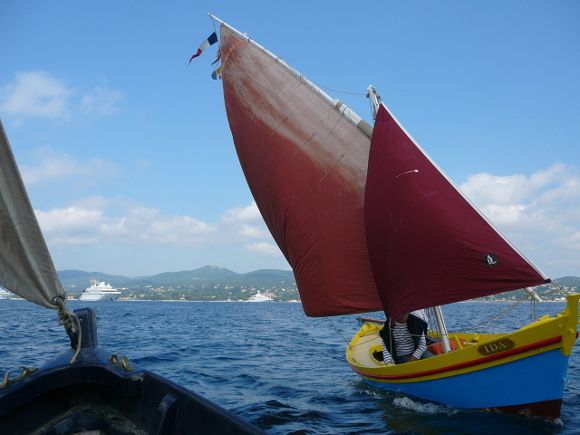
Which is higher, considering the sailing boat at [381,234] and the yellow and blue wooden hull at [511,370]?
the sailing boat at [381,234]

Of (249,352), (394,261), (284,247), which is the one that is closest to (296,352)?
(249,352)

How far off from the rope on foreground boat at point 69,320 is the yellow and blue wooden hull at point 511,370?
278 inches

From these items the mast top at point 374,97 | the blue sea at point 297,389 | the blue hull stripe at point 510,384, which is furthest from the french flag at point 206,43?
the blue hull stripe at point 510,384

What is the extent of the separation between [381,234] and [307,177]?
2575 mm

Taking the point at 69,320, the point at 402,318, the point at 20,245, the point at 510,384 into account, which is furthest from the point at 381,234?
the point at 20,245

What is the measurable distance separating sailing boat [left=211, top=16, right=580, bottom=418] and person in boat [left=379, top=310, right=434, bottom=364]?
0.47 metres

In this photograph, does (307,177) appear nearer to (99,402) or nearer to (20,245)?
(99,402)

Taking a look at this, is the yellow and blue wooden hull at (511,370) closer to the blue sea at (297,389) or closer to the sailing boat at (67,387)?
the blue sea at (297,389)

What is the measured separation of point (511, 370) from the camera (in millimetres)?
8461

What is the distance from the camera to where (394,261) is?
9.59 meters

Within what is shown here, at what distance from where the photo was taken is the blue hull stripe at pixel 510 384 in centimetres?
814

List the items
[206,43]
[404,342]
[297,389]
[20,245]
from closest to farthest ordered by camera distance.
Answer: [20,245] < [404,342] < [297,389] < [206,43]

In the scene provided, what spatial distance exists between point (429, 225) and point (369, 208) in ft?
5.05

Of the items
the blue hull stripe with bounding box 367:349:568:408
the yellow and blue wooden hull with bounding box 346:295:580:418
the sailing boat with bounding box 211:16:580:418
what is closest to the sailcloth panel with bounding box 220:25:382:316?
the sailing boat with bounding box 211:16:580:418
